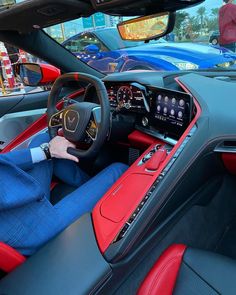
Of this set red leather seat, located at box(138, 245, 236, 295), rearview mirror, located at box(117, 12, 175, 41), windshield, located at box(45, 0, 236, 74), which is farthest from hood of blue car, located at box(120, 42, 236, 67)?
red leather seat, located at box(138, 245, 236, 295)

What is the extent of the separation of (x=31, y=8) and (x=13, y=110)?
1.11 m

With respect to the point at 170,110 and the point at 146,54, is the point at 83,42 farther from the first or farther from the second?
the point at 170,110

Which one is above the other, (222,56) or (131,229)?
(131,229)

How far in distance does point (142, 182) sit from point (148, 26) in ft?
2.75

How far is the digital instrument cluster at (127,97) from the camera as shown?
1.54 meters

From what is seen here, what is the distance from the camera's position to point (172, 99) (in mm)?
1354

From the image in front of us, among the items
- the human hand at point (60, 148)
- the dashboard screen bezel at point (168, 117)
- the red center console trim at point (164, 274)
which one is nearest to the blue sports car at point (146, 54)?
→ the dashboard screen bezel at point (168, 117)

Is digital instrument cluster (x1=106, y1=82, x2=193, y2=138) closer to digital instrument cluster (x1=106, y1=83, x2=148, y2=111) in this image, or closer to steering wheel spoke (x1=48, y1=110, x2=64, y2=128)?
digital instrument cluster (x1=106, y1=83, x2=148, y2=111)

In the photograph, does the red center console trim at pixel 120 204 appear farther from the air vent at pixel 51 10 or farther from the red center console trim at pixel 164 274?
the air vent at pixel 51 10

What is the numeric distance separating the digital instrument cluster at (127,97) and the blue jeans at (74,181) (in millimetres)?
304

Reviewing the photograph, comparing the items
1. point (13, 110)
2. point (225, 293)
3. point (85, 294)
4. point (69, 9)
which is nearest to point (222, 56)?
point (13, 110)

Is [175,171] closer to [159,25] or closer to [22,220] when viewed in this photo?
[22,220]

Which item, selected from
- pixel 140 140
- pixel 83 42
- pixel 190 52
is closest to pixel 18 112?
pixel 140 140

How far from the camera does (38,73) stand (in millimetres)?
2158
